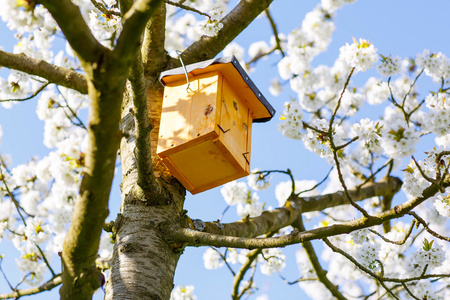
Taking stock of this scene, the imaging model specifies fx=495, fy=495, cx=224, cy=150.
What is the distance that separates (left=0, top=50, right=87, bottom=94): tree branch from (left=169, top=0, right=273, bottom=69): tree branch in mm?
667

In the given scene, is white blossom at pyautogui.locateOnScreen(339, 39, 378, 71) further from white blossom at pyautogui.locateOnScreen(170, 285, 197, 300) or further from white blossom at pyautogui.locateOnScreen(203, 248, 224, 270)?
white blossom at pyautogui.locateOnScreen(203, 248, 224, 270)

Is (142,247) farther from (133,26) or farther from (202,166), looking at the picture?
(133,26)

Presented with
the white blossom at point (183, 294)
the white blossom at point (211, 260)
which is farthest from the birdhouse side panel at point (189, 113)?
the white blossom at point (211, 260)

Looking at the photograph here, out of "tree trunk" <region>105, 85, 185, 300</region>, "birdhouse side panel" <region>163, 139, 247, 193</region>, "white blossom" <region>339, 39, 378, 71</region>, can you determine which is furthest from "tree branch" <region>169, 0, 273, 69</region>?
"tree trunk" <region>105, 85, 185, 300</region>

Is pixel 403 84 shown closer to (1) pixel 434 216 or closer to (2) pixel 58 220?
(1) pixel 434 216

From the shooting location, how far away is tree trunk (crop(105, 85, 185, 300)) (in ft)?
6.48

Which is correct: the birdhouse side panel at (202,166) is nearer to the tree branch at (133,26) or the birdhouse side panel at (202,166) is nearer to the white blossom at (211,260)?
the tree branch at (133,26)

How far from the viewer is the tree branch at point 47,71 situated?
8.48 ft

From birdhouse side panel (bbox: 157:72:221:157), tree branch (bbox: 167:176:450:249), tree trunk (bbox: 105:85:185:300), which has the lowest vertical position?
tree branch (bbox: 167:176:450:249)

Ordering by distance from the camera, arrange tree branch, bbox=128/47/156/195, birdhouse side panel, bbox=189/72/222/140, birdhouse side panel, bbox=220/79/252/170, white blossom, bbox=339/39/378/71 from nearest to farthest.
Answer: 1. tree branch, bbox=128/47/156/195
2. birdhouse side panel, bbox=189/72/222/140
3. birdhouse side panel, bbox=220/79/252/170
4. white blossom, bbox=339/39/378/71

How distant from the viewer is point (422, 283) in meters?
3.96

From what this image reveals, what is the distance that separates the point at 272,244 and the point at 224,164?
0.93 meters

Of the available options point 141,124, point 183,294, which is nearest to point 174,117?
point 141,124

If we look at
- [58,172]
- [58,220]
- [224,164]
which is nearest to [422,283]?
[224,164]
